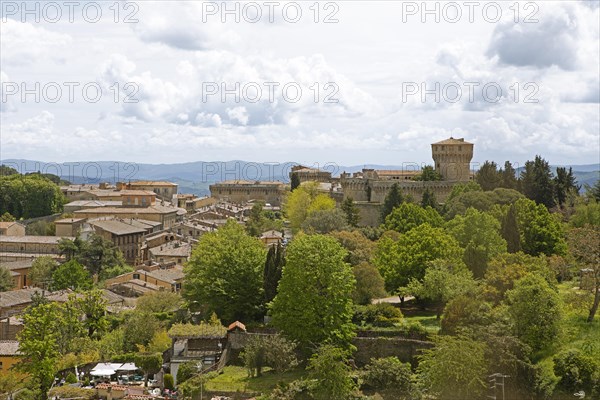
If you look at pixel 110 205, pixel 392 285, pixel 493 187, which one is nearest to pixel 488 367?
pixel 392 285

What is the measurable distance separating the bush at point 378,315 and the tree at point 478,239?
6.97 metres

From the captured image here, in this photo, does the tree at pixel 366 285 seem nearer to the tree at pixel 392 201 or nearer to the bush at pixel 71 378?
the bush at pixel 71 378

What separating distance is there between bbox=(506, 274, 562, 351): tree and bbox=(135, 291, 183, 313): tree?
85.0 ft

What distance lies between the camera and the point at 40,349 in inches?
1654

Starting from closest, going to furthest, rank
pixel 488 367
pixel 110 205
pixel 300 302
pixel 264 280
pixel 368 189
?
1. pixel 488 367
2. pixel 300 302
3. pixel 264 280
4. pixel 368 189
5. pixel 110 205

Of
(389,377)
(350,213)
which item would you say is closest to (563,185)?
(350,213)

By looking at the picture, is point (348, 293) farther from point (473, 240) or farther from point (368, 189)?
point (368, 189)

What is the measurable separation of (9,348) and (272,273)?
652 inches

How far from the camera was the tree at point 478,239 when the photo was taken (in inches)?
1905

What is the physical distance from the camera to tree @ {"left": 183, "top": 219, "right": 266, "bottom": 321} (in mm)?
47594

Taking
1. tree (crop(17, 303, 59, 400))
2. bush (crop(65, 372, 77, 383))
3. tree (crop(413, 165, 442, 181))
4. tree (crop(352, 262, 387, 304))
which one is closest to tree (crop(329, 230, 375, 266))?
tree (crop(352, 262, 387, 304))

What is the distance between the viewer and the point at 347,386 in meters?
35.8

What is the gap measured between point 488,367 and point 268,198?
105309mm

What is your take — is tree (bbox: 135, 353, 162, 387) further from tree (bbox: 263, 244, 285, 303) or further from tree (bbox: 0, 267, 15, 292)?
tree (bbox: 0, 267, 15, 292)
